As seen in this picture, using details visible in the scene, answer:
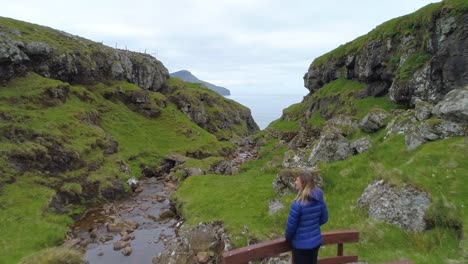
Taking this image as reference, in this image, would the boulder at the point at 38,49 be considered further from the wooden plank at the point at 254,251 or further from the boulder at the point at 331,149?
the wooden plank at the point at 254,251

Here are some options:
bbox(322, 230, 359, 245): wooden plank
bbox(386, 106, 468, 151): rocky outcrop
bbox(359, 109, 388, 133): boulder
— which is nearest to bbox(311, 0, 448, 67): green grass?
bbox(359, 109, 388, 133): boulder

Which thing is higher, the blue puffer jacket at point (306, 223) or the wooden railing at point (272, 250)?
the blue puffer jacket at point (306, 223)

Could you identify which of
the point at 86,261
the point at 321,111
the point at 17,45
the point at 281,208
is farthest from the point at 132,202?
the point at 321,111

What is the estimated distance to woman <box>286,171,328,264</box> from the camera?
1276 cm

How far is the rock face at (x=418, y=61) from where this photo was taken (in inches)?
2191

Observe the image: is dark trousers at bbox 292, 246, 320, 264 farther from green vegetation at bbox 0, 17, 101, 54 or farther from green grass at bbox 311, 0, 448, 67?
green vegetation at bbox 0, 17, 101, 54

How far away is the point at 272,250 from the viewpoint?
13195 millimetres

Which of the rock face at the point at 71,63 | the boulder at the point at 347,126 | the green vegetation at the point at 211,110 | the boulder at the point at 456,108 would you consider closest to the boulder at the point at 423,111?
the boulder at the point at 456,108

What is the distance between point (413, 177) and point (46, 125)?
63.1 metres

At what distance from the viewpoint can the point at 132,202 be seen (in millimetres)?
59312

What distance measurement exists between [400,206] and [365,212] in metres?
3.15

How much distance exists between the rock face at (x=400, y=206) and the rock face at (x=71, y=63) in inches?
3333

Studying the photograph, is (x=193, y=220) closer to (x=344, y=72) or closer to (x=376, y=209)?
(x=376, y=209)

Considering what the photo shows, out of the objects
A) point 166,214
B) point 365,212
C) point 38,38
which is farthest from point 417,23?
point 38,38
